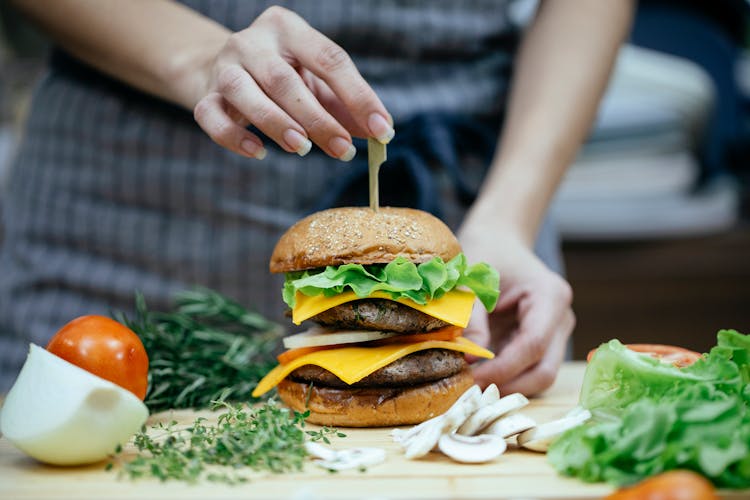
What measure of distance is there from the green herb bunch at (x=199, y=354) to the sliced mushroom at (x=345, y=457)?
0.46 metres

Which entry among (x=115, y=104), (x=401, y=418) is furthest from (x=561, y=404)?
(x=115, y=104)

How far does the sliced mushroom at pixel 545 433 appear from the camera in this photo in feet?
5.55

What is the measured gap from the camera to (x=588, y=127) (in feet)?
9.23

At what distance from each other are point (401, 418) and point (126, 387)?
0.63m

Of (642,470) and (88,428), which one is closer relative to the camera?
(642,470)

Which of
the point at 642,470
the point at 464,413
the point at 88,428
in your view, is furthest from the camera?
the point at 464,413

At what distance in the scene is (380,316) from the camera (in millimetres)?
1878

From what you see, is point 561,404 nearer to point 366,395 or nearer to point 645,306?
point 366,395

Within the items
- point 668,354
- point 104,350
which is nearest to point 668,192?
point 668,354

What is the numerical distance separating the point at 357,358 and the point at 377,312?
12cm

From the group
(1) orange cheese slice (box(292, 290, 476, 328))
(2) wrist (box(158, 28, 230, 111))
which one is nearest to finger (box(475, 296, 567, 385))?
(1) orange cheese slice (box(292, 290, 476, 328))

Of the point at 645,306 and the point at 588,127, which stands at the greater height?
the point at 588,127

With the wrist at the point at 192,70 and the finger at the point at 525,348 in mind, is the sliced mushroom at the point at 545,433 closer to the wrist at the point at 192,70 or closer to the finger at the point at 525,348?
the finger at the point at 525,348

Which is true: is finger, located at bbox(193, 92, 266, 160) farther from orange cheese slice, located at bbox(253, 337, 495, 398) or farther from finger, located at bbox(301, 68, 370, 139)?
orange cheese slice, located at bbox(253, 337, 495, 398)
